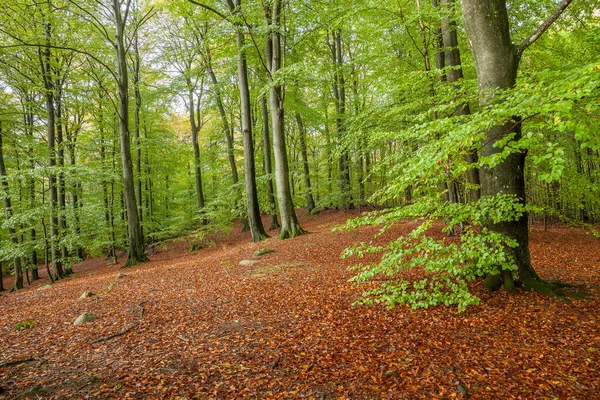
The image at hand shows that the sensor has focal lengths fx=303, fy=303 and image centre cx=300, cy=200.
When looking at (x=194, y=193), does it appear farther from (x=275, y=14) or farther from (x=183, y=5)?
(x=275, y=14)

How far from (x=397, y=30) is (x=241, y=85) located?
647 centimetres

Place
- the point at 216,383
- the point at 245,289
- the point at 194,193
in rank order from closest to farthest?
the point at 216,383 → the point at 245,289 → the point at 194,193

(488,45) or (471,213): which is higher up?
(488,45)

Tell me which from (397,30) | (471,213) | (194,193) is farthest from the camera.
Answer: (194,193)

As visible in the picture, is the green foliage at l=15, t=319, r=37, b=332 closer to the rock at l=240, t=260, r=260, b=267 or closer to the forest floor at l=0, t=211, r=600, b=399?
the forest floor at l=0, t=211, r=600, b=399

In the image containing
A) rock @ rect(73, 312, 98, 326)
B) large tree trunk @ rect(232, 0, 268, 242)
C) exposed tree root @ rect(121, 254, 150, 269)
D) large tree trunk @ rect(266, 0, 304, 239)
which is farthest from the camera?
exposed tree root @ rect(121, 254, 150, 269)

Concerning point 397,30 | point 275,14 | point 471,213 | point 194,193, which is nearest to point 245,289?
point 471,213

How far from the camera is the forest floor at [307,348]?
9.82ft

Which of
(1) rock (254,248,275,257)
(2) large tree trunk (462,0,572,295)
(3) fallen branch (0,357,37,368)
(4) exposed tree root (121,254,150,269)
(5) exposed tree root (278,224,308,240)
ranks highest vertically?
(2) large tree trunk (462,0,572,295)

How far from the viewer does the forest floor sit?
2.99m

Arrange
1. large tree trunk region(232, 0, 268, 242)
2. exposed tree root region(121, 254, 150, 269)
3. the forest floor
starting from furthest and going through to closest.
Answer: exposed tree root region(121, 254, 150, 269), large tree trunk region(232, 0, 268, 242), the forest floor

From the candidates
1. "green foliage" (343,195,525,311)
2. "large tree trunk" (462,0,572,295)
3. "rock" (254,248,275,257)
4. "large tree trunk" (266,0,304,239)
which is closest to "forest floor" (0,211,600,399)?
"green foliage" (343,195,525,311)

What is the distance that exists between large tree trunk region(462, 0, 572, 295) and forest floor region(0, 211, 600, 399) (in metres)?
0.67

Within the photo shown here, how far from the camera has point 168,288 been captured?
7113mm
